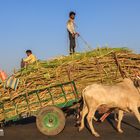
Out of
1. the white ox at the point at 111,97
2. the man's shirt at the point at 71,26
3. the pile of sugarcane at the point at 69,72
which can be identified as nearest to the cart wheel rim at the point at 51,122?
the pile of sugarcane at the point at 69,72

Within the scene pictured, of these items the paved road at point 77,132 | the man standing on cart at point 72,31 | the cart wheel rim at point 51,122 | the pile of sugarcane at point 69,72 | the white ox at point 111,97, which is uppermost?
the man standing on cart at point 72,31

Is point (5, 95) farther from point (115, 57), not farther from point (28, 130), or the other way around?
point (115, 57)

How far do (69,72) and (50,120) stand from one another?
1383 millimetres

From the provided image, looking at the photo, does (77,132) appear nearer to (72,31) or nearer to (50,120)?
(50,120)

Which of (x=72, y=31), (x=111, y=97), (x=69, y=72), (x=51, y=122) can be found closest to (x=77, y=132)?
(x=51, y=122)

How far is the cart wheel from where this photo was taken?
11.0 meters

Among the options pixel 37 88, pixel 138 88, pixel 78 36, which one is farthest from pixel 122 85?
pixel 78 36

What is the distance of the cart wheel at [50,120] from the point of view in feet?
36.1

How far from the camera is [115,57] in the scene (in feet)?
37.1

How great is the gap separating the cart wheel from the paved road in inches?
7.3

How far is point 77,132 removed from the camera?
1157cm

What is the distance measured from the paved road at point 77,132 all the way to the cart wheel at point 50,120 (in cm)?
18

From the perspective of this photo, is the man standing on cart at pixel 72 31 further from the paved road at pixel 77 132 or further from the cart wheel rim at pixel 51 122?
the cart wheel rim at pixel 51 122

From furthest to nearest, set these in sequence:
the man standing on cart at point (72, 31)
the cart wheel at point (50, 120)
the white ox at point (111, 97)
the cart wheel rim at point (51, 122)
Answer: the man standing on cart at point (72, 31)
the cart wheel rim at point (51, 122)
the cart wheel at point (50, 120)
the white ox at point (111, 97)
